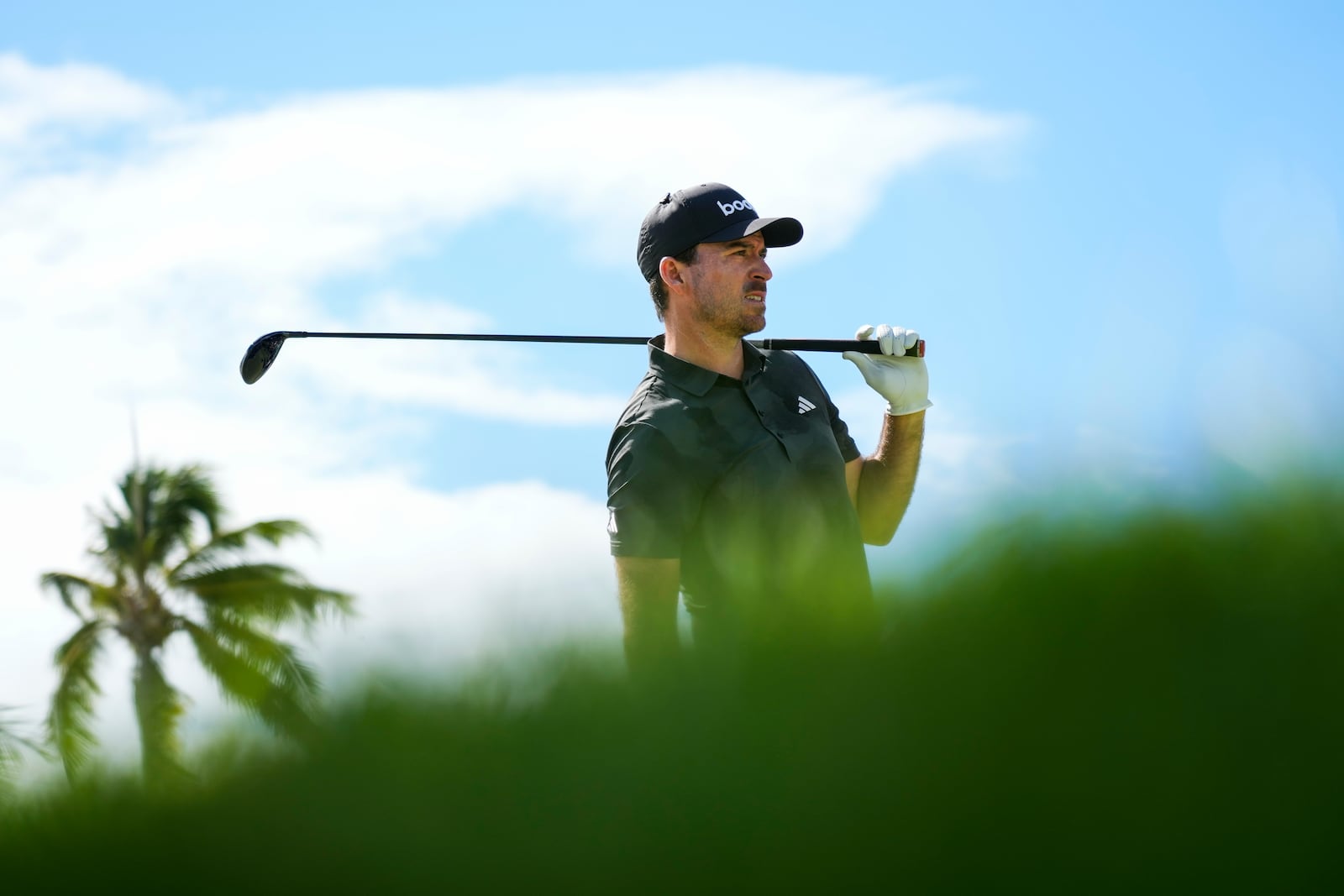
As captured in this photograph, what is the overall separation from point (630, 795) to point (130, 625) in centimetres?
3413

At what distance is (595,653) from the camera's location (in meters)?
1.61

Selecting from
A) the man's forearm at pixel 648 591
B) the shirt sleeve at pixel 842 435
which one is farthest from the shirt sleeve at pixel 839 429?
the man's forearm at pixel 648 591

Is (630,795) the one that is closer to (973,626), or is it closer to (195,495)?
(973,626)

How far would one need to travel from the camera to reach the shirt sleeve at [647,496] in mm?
4371

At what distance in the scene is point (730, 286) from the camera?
16.4 feet

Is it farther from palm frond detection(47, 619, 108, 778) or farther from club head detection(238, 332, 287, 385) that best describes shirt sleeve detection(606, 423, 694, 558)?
palm frond detection(47, 619, 108, 778)

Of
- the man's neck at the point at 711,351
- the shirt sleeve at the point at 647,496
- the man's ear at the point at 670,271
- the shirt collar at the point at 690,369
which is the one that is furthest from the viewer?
the man's ear at the point at 670,271

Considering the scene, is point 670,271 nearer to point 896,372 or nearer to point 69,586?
point 896,372

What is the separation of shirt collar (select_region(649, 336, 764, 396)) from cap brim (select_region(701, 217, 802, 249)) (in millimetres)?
402

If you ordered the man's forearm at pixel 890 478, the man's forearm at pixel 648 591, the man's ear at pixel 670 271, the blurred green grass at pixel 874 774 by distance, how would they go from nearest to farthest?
1. the blurred green grass at pixel 874 774
2. the man's forearm at pixel 648 591
3. the man's ear at pixel 670 271
4. the man's forearm at pixel 890 478

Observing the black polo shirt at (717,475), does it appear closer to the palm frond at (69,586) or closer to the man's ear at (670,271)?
the man's ear at (670,271)

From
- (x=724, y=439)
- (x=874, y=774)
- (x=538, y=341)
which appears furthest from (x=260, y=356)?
(x=874, y=774)

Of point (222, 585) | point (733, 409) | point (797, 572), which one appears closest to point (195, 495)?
point (222, 585)

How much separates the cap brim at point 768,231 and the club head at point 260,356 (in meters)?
3.10
